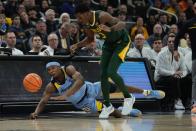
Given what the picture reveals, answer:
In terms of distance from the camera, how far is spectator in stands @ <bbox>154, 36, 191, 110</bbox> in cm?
1495

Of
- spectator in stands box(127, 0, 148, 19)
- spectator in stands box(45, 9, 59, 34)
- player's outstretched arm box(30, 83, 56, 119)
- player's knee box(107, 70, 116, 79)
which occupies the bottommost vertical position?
player's outstretched arm box(30, 83, 56, 119)

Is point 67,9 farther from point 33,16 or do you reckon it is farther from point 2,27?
point 2,27

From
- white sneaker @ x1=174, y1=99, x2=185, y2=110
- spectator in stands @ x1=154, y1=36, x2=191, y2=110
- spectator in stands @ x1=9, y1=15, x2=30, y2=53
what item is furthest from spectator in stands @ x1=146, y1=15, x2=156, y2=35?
white sneaker @ x1=174, y1=99, x2=185, y2=110

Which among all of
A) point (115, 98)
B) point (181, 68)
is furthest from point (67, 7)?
point (115, 98)

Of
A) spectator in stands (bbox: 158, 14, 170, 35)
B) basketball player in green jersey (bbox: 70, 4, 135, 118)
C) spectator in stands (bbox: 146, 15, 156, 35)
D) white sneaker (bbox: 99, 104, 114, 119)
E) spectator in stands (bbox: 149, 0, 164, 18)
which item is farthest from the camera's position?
spectator in stands (bbox: 149, 0, 164, 18)

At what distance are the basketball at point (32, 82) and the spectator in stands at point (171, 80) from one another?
360cm

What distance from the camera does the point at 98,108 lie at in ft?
38.9

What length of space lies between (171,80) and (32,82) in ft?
12.9

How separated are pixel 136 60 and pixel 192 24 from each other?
2.05 meters

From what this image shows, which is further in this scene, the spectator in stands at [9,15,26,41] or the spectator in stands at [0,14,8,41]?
the spectator in stands at [9,15,26,41]

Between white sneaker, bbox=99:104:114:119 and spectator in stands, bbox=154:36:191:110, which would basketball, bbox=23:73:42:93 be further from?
spectator in stands, bbox=154:36:191:110

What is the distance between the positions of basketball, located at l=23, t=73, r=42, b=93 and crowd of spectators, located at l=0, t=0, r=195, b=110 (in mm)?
1266

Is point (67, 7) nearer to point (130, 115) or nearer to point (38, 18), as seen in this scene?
point (38, 18)

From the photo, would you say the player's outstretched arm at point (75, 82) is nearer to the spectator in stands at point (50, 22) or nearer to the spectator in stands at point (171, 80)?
the spectator in stands at point (171, 80)
